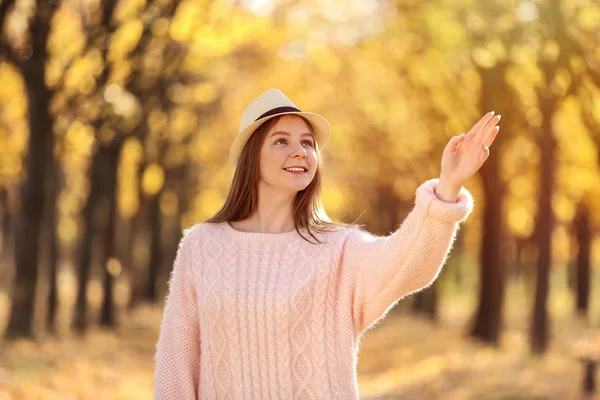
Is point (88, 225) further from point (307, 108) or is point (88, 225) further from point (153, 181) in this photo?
point (307, 108)

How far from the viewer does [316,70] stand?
2342 cm

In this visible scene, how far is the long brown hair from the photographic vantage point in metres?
4.01

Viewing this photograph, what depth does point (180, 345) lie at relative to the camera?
4098 mm

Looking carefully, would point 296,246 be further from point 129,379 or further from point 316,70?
point 316,70

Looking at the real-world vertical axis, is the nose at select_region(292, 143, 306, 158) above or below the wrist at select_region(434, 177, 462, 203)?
above

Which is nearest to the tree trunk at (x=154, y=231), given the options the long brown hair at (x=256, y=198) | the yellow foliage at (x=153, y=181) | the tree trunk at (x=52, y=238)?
the yellow foliage at (x=153, y=181)

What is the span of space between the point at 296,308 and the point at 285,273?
18cm

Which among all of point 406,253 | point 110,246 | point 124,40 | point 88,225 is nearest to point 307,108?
point 110,246

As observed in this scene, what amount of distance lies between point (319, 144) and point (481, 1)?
9777mm

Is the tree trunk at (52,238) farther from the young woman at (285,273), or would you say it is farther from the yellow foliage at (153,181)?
the young woman at (285,273)

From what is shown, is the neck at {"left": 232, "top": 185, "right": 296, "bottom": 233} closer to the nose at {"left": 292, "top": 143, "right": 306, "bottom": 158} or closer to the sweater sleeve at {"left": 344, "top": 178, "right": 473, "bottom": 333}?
the nose at {"left": 292, "top": 143, "right": 306, "bottom": 158}

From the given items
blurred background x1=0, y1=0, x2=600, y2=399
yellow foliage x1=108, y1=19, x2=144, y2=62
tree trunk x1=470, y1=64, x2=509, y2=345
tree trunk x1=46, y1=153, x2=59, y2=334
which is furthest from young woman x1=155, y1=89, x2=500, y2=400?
tree trunk x1=470, y1=64, x2=509, y2=345

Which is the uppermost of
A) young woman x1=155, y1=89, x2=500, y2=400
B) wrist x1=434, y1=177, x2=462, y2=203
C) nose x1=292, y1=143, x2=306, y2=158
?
nose x1=292, y1=143, x2=306, y2=158

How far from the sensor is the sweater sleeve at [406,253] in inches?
135
